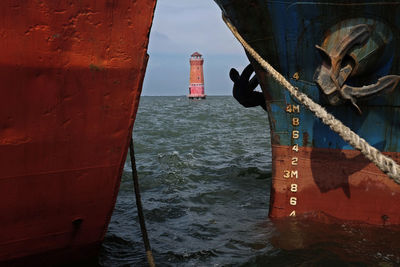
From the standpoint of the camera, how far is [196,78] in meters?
64.2

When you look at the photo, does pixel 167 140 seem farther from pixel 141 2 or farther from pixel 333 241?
pixel 141 2

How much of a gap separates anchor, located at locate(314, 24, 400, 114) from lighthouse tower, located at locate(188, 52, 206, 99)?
5984 centimetres

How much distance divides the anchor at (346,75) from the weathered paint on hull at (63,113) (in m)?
1.81

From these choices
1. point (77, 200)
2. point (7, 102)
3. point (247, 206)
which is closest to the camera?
point (7, 102)

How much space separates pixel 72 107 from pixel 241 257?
2222 mm

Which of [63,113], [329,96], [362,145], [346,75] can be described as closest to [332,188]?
[329,96]

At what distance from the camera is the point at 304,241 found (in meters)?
3.77

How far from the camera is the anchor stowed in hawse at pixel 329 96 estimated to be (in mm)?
3529

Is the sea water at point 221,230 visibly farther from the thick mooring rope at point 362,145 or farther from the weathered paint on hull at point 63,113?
the thick mooring rope at point 362,145

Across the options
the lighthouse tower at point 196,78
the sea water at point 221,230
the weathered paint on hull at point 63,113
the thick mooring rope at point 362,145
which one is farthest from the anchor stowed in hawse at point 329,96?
the lighthouse tower at point 196,78

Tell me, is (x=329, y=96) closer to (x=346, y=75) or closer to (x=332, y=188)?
(x=346, y=75)

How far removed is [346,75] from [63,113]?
2.62m

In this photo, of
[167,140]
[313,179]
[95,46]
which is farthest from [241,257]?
[167,140]

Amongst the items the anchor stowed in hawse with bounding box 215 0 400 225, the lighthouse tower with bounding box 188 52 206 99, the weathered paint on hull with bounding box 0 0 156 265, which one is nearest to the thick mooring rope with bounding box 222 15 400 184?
the anchor stowed in hawse with bounding box 215 0 400 225
